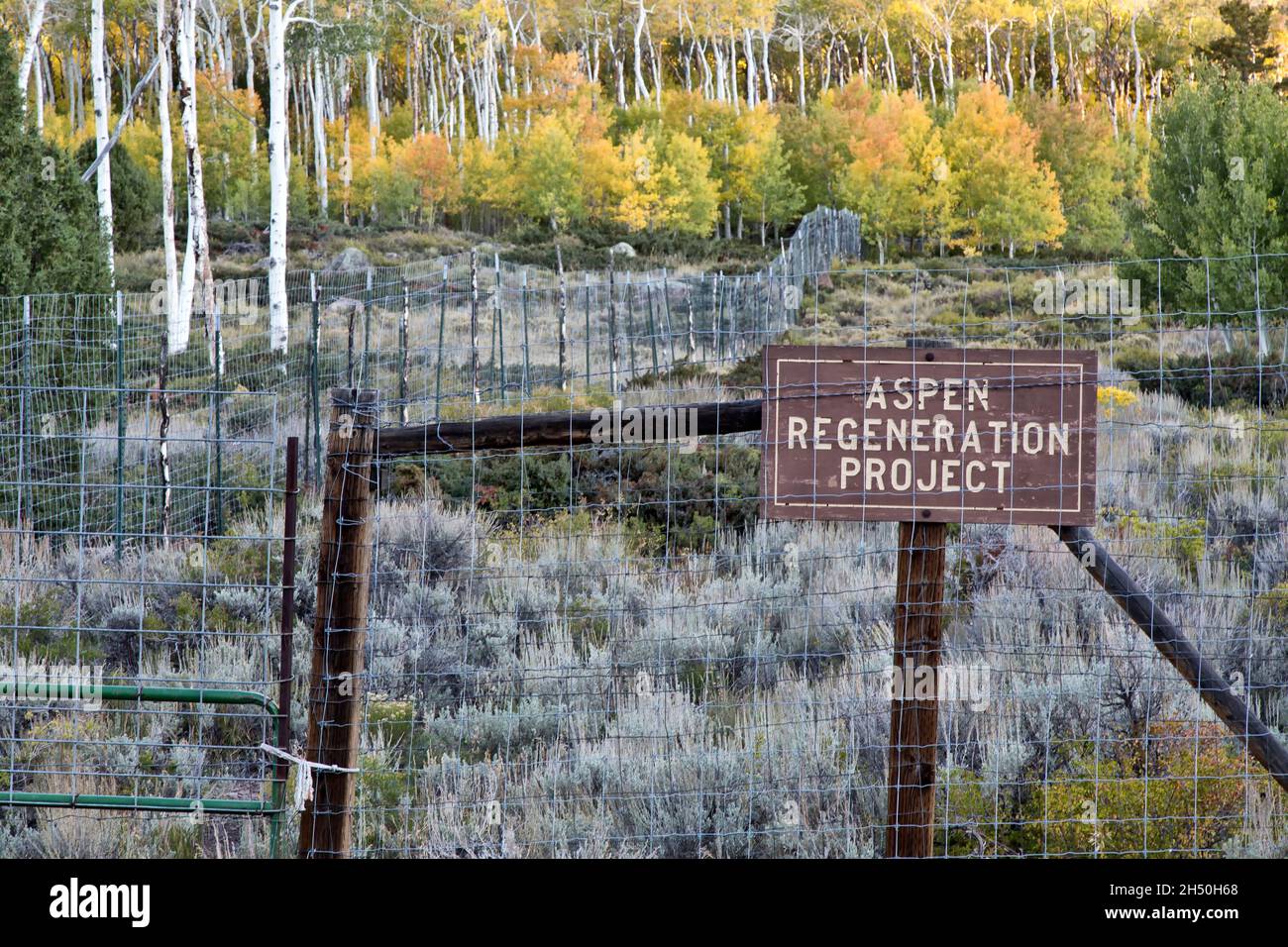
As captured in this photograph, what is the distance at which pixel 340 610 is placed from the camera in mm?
4059

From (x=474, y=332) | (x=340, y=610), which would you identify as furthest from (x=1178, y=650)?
(x=474, y=332)

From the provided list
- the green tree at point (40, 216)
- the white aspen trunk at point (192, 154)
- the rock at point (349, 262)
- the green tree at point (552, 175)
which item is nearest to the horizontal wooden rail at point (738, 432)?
the green tree at point (40, 216)

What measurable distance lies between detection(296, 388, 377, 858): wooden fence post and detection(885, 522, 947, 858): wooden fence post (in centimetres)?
179

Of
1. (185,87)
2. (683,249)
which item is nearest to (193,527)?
(185,87)

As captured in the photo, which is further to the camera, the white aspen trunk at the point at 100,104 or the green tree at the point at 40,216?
the white aspen trunk at the point at 100,104

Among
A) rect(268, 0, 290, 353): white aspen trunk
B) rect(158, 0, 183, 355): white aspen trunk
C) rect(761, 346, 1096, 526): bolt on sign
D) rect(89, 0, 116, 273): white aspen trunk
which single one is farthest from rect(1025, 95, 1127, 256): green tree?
rect(761, 346, 1096, 526): bolt on sign

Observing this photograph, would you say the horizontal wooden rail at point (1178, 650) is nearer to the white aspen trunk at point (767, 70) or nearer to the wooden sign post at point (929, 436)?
the wooden sign post at point (929, 436)

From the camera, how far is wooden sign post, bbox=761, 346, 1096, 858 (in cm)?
389

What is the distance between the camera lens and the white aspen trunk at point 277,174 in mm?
21797

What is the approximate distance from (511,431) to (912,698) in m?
1.59

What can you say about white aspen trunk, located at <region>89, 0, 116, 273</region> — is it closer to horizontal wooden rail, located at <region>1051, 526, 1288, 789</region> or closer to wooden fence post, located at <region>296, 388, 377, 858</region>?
wooden fence post, located at <region>296, 388, 377, 858</region>

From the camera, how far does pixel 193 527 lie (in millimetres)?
11008

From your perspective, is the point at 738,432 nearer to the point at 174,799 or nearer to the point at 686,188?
the point at 174,799

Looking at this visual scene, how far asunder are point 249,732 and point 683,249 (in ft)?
140
